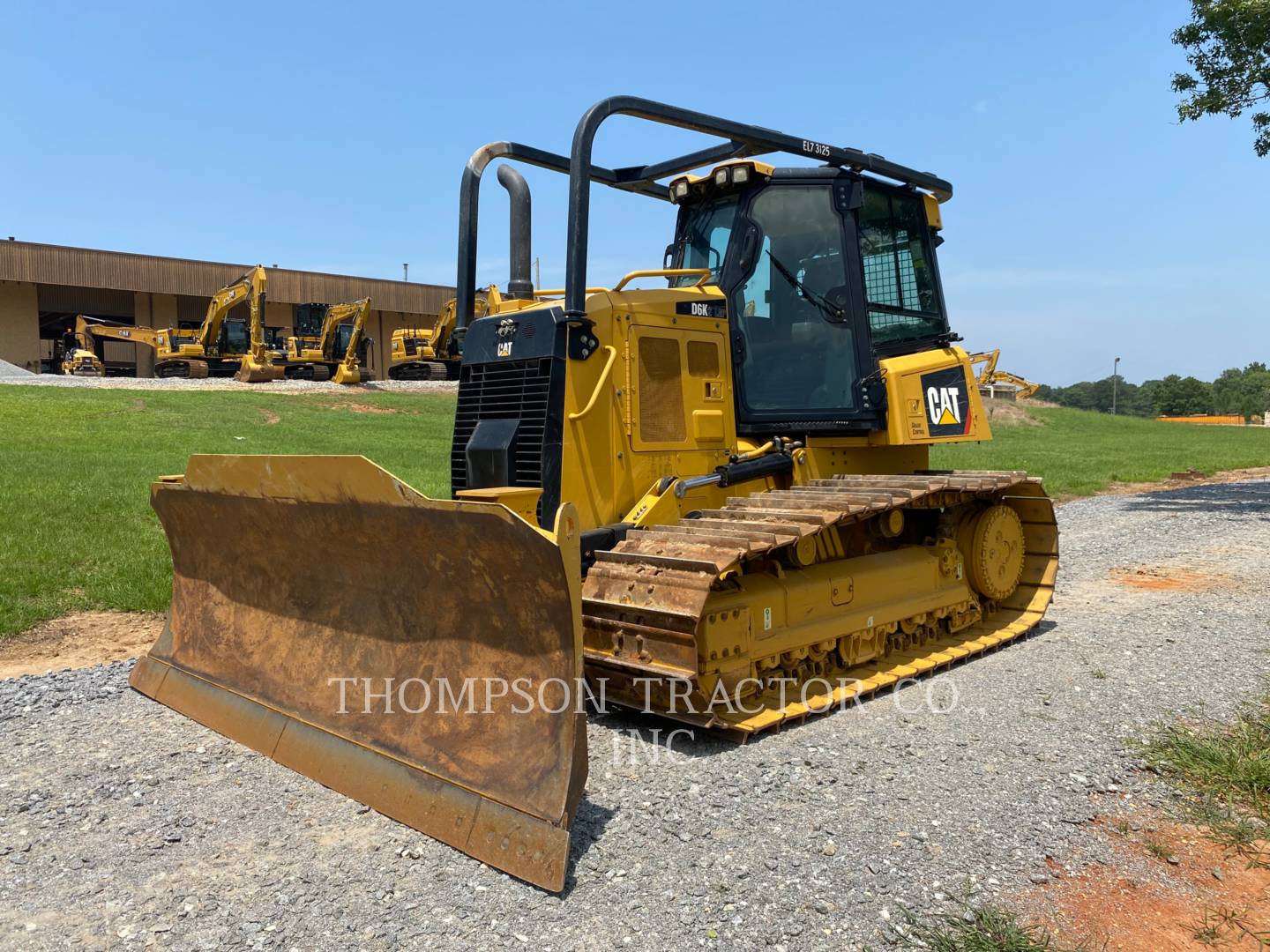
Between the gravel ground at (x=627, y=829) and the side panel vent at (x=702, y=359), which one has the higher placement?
the side panel vent at (x=702, y=359)

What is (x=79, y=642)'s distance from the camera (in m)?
7.12

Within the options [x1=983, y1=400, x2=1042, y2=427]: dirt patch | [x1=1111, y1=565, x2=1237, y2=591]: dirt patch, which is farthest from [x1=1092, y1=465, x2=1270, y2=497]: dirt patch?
[x1=983, y1=400, x2=1042, y2=427]: dirt patch

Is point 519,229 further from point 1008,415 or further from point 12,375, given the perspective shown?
point 1008,415

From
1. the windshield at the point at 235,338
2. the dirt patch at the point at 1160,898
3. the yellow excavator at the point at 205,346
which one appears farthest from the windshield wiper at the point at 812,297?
the windshield at the point at 235,338

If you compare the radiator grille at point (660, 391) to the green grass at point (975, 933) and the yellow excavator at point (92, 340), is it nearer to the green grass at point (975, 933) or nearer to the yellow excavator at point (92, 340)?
the green grass at point (975, 933)

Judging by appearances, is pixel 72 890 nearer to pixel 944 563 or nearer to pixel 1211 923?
pixel 1211 923

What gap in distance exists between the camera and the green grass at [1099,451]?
20.7 m

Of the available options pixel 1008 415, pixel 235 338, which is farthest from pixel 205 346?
pixel 1008 415

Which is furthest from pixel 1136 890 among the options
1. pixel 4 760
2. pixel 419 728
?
pixel 4 760

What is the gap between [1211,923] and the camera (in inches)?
125

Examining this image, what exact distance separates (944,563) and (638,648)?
2.94 meters

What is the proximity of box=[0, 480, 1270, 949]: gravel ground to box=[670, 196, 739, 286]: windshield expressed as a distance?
9.75ft

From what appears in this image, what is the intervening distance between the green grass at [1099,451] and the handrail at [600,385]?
546 inches

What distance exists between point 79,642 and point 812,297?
590cm
